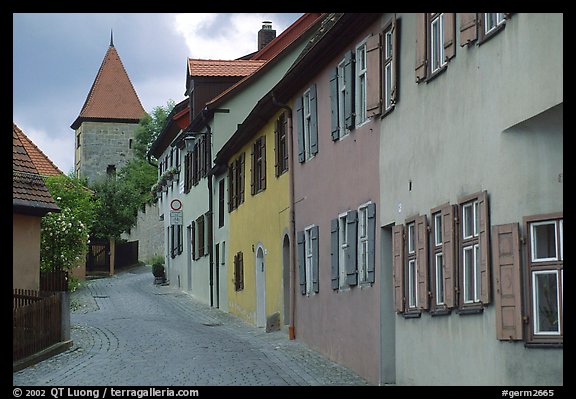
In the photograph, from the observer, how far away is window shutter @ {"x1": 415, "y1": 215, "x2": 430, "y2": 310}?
567 inches

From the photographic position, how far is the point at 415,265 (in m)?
15.1

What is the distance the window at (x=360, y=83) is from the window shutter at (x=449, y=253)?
468 centimetres

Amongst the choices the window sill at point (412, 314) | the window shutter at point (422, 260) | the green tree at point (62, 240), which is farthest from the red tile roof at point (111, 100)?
the window shutter at point (422, 260)

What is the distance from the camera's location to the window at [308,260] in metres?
21.7

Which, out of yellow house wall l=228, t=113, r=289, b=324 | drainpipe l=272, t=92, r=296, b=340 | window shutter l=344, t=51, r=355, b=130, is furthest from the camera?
yellow house wall l=228, t=113, r=289, b=324

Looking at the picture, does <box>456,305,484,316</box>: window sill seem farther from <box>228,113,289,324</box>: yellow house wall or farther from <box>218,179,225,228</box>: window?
<box>218,179,225,228</box>: window

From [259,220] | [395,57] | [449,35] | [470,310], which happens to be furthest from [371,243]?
[259,220]

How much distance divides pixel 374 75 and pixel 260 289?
41.1 feet

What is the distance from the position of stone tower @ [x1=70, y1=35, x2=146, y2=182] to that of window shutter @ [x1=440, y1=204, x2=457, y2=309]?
72.8 m

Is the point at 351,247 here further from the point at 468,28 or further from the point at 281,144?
the point at 281,144

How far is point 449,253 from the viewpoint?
13.4 metres

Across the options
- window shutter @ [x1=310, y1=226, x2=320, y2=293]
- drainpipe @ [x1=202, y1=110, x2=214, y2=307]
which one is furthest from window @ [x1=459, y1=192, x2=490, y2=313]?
drainpipe @ [x1=202, y1=110, x2=214, y2=307]
